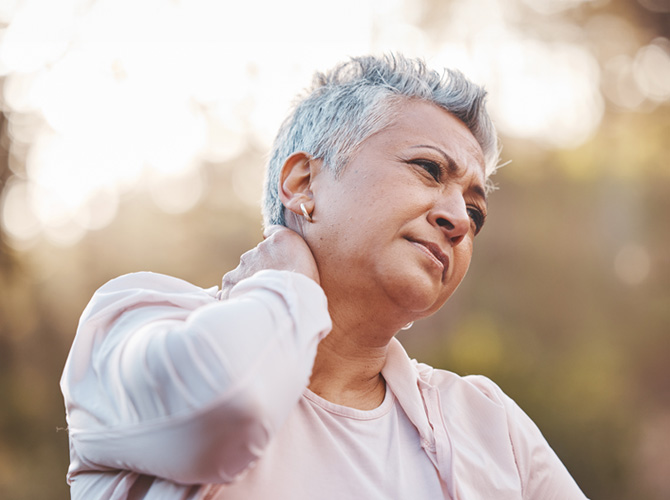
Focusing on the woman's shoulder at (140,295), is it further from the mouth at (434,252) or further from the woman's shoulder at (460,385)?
the woman's shoulder at (460,385)

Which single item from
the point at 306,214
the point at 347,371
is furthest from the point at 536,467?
the point at 306,214

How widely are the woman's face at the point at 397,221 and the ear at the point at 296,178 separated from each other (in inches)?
1.3

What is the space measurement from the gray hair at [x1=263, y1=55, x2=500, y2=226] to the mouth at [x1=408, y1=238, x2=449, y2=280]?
29cm

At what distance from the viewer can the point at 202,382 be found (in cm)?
95

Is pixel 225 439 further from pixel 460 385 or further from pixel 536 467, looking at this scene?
pixel 536 467

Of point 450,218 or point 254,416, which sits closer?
point 254,416

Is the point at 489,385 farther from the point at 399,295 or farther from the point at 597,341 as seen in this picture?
the point at 597,341

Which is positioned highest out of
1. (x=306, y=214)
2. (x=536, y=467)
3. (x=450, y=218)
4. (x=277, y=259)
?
(x=450, y=218)

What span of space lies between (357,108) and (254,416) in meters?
1.03

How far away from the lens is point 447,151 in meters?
1.67

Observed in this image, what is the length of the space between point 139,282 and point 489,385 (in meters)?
1.11

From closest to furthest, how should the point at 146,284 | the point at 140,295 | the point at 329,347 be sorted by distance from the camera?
the point at 140,295
the point at 146,284
the point at 329,347

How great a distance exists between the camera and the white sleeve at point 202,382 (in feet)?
3.15

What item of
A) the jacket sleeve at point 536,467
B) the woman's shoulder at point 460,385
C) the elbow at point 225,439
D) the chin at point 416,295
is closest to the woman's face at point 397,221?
the chin at point 416,295
